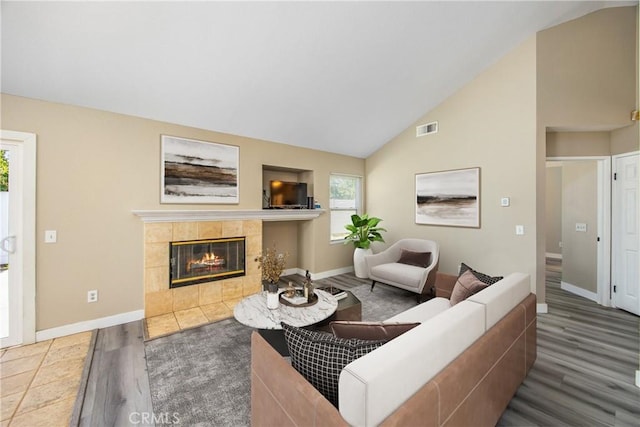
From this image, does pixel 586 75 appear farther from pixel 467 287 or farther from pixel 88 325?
pixel 88 325

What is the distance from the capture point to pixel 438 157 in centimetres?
446

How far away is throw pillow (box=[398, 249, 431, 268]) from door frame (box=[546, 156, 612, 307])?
88.7 inches

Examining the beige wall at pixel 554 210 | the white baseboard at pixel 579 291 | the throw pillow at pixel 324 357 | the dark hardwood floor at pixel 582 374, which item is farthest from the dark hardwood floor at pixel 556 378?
the beige wall at pixel 554 210

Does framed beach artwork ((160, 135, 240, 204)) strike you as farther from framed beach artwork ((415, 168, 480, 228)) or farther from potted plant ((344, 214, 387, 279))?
framed beach artwork ((415, 168, 480, 228))

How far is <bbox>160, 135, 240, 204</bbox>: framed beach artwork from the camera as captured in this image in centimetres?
342

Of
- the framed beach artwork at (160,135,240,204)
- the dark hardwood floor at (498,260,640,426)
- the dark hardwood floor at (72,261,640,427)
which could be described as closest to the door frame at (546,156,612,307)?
the dark hardwood floor at (498,260,640,426)

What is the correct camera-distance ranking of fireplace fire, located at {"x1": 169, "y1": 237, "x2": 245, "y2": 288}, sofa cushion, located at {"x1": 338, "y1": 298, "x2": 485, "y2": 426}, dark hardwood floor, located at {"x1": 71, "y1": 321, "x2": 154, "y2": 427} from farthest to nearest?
fireplace fire, located at {"x1": 169, "y1": 237, "x2": 245, "y2": 288} < dark hardwood floor, located at {"x1": 71, "y1": 321, "x2": 154, "y2": 427} < sofa cushion, located at {"x1": 338, "y1": 298, "x2": 485, "y2": 426}

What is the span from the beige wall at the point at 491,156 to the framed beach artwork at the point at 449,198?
0.10 m

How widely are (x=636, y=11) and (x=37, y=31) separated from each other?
6.63 meters

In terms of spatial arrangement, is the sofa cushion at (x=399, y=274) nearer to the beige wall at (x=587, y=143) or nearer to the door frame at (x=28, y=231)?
the beige wall at (x=587, y=143)

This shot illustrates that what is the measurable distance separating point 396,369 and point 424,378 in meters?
0.22

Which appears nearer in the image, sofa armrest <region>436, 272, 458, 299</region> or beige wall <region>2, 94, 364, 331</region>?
beige wall <region>2, 94, 364, 331</region>

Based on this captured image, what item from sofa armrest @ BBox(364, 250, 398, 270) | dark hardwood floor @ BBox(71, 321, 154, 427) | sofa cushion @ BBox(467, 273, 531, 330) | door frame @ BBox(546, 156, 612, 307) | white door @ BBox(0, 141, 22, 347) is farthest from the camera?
sofa armrest @ BBox(364, 250, 398, 270)

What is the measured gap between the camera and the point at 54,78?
2496 mm
